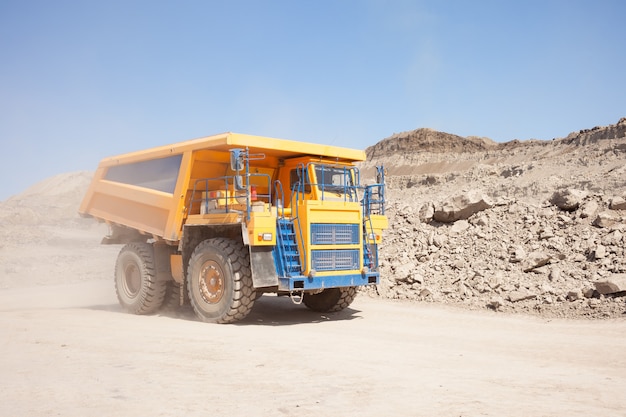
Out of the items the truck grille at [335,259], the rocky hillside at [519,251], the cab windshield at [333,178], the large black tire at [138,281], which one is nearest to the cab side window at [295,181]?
the cab windshield at [333,178]

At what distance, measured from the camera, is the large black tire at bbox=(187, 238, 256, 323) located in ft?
31.3

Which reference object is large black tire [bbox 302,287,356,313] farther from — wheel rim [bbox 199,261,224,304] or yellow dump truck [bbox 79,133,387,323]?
wheel rim [bbox 199,261,224,304]

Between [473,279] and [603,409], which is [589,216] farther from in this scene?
[603,409]

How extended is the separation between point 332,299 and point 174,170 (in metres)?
3.70

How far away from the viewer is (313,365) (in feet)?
21.6

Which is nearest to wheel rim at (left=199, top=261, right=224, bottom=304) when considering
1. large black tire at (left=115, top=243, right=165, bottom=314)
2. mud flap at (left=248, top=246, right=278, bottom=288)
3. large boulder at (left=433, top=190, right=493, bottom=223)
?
mud flap at (left=248, top=246, right=278, bottom=288)

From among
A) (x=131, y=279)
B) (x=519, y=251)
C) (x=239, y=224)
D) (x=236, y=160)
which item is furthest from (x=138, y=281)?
(x=519, y=251)

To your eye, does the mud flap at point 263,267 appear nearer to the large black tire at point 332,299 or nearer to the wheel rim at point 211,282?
the wheel rim at point 211,282

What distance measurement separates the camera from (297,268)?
9633 mm

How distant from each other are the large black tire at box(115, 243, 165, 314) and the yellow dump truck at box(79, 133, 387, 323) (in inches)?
0.8

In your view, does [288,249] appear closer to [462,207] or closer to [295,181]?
[295,181]

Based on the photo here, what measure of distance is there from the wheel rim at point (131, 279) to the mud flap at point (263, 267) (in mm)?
3398

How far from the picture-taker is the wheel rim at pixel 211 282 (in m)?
9.84

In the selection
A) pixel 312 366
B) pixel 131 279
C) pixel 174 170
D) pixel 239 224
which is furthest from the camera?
pixel 131 279
